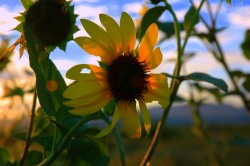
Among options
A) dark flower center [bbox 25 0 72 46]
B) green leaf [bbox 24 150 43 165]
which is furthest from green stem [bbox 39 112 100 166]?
green leaf [bbox 24 150 43 165]

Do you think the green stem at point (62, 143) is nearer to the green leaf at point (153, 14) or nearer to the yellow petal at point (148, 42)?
the yellow petal at point (148, 42)

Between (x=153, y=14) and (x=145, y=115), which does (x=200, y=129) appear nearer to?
(x=153, y=14)

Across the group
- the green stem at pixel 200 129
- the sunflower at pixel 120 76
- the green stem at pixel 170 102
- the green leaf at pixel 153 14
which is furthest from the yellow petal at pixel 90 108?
the green stem at pixel 200 129

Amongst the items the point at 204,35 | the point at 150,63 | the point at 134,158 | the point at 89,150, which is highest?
the point at 204,35

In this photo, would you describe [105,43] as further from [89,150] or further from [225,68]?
[225,68]

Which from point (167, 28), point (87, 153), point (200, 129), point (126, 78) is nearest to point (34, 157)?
point (87, 153)

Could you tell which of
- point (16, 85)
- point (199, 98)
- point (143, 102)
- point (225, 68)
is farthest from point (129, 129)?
point (199, 98)
